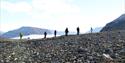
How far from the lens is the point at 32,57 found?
35625 mm

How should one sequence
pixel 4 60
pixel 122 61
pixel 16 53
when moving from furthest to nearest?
1. pixel 16 53
2. pixel 4 60
3. pixel 122 61

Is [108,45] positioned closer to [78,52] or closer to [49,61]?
[78,52]

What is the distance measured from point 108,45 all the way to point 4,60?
12.0 m

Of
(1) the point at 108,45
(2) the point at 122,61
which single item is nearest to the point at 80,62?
(2) the point at 122,61

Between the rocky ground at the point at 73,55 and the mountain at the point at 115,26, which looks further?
the mountain at the point at 115,26

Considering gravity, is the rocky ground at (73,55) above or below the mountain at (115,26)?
below

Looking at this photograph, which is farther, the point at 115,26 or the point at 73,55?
the point at 115,26

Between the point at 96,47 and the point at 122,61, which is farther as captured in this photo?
the point at 96,47

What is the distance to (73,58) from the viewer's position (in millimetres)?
33688

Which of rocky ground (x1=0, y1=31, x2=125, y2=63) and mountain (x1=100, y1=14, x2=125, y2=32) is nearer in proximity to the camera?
rocky ground (x1=0, y1=31, x2=125, y2=63)

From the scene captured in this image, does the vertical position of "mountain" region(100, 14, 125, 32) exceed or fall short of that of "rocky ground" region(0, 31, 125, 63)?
it exceeds it

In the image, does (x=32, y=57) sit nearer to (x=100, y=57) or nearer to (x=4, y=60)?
(x=4, y=60)

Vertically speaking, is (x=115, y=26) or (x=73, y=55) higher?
(x=115, y=26)

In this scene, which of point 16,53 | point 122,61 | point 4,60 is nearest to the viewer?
point 122,61
